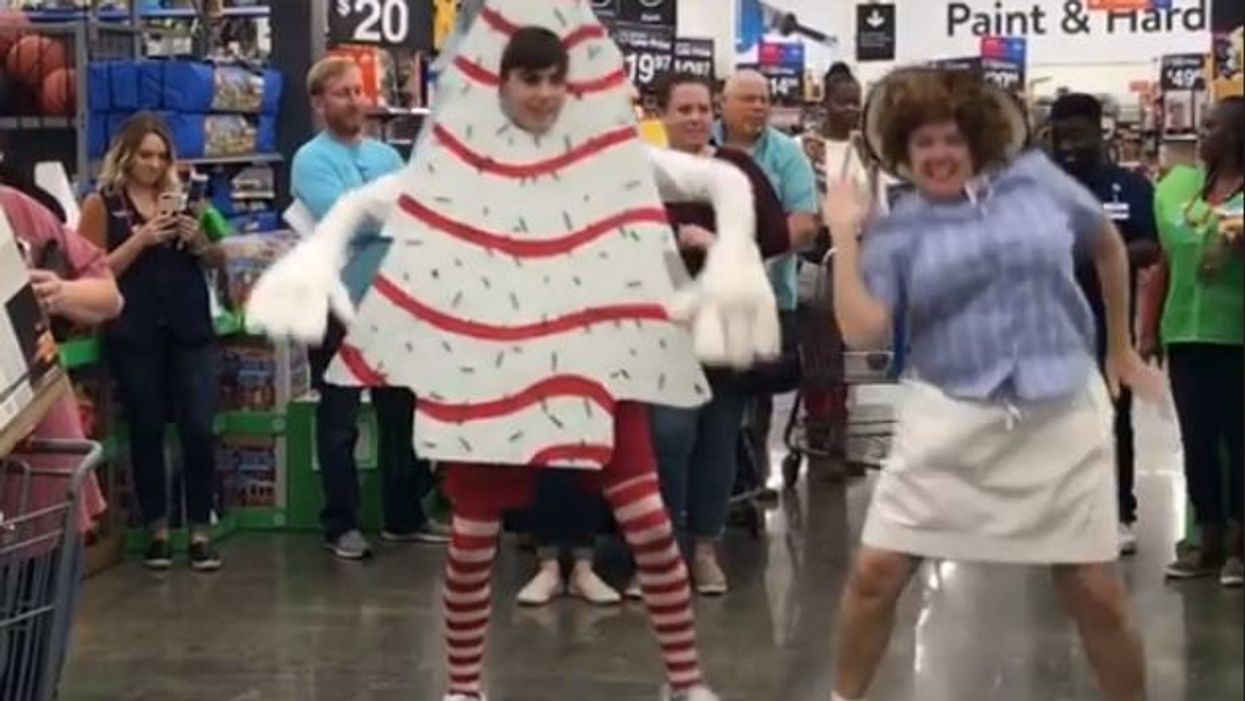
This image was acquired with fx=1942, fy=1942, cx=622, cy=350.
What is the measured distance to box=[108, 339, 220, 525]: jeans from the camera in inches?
237

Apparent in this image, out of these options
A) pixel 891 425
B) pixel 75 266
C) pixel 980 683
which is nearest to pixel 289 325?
pixel 75 266

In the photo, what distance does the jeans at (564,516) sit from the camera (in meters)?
5.60

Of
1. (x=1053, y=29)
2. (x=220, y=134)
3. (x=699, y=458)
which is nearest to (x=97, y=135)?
(x=220, y=134)

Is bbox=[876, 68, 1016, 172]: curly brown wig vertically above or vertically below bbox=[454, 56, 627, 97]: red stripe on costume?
below

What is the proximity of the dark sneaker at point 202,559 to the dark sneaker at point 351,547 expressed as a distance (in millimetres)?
385

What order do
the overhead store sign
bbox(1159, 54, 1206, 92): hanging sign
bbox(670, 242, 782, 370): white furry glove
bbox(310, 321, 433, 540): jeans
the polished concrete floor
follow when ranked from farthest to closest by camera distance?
the overhead store sign → bbox(1159, 54, 1206, 92): hanging sign → bbox(310, 321, 433, 540): jeans → the polished concrete floor → bbox(670, 242, 782, 370): white furry glove

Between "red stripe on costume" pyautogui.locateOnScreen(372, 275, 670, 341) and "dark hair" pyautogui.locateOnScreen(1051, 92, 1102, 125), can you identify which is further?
"dark hair" pyautogui.locateOnScreen(1051, 92, 1102, 125)

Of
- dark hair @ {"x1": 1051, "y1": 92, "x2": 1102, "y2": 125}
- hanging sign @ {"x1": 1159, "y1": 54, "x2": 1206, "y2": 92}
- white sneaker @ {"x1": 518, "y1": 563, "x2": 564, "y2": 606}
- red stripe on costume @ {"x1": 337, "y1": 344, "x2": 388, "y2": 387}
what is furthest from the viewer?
hanging sign @ {"x1": 1159, "y1": 54, "x2": 1206, "y2": 92}

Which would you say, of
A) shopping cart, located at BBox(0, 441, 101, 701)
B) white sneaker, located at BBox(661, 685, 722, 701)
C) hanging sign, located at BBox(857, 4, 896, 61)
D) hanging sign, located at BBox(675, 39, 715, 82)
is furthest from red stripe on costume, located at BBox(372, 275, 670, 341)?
hanging sign, located at BBox(857, 4, 896, 61)

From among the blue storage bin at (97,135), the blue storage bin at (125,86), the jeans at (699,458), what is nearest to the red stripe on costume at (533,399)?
the jeans at (699,458)

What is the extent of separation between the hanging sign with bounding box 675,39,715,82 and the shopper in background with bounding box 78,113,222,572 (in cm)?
445

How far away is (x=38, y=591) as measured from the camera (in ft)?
9.64

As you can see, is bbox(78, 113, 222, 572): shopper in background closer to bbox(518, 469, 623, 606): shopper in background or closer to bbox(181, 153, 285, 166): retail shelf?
bbox(518, 469, 623, 606): shopper in background

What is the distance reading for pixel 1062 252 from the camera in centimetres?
348
